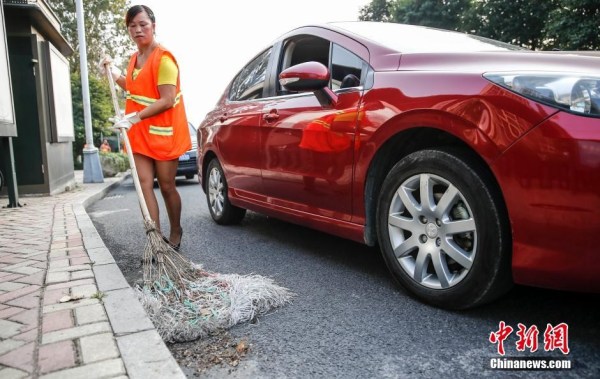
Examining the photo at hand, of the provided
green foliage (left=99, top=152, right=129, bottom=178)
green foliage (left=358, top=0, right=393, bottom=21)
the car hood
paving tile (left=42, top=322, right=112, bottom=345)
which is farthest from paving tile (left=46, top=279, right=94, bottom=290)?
green foliage (left=358, top=0, right=393, bottom=21)

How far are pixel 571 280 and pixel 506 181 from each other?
1.45ft

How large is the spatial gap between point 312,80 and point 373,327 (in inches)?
56.7

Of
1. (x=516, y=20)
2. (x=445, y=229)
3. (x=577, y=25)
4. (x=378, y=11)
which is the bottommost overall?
(x=445, y=229)

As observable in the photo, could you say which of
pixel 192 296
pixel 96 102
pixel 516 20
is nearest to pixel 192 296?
pixel 192 296

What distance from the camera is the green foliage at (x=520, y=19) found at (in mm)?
17391

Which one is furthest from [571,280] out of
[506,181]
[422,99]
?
[422,99]

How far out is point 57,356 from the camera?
5.65 ft

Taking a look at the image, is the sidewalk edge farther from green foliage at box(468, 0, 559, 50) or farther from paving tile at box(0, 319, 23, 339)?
green foliage at box(468, 0, 559, 50)

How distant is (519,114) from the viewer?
184 cm

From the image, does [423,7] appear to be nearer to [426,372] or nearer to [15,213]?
[15,213]

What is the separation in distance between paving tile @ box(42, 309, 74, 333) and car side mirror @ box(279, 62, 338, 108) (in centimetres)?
171

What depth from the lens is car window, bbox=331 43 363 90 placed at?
280cm

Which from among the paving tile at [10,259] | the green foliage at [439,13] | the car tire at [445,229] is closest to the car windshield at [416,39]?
the car tire at [445,229]

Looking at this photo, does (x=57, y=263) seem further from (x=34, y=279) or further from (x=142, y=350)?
(x=142, y=350)
